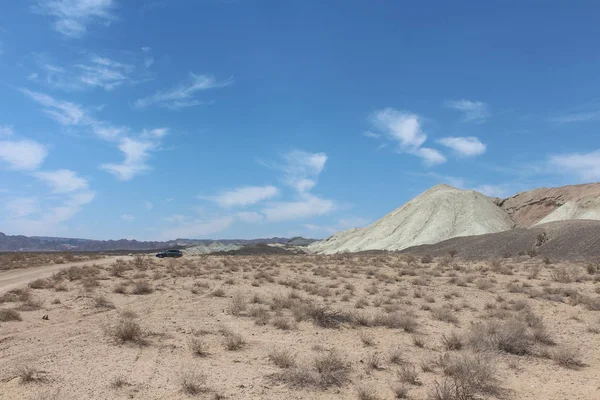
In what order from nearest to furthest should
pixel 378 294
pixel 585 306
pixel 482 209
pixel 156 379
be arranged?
pixel 156 379 → pixel 585 306 → pixel 378 294 → pixel 482 209

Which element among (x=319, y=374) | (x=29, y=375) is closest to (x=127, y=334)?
(x=29, y=375)

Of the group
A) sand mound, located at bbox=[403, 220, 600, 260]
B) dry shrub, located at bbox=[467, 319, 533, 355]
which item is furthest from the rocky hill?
dry shrub, located at bbox=[467, 319, 533, 355]

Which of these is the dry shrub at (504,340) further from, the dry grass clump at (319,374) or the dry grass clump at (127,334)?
the dry grass clump at (127,334)

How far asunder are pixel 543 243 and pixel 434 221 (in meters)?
36.7

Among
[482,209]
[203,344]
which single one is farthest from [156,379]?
[482,209]

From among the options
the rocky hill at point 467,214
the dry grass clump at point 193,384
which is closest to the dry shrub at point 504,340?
the dry grass clump at point 193,384

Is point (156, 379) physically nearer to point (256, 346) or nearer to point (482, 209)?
point (256, 346)

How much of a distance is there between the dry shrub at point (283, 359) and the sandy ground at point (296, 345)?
0.03m

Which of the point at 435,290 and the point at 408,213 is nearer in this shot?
the point at 435,290

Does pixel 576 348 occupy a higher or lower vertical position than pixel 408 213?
lower

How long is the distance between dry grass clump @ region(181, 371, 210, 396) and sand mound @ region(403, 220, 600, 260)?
38299 millimetres

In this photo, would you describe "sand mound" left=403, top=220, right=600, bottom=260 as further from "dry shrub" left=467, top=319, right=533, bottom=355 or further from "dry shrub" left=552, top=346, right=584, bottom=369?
"dry shrub" left=552, top=346, right=584, bottom=369

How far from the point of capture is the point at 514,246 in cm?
4644

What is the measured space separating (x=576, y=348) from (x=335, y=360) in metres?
6.14
